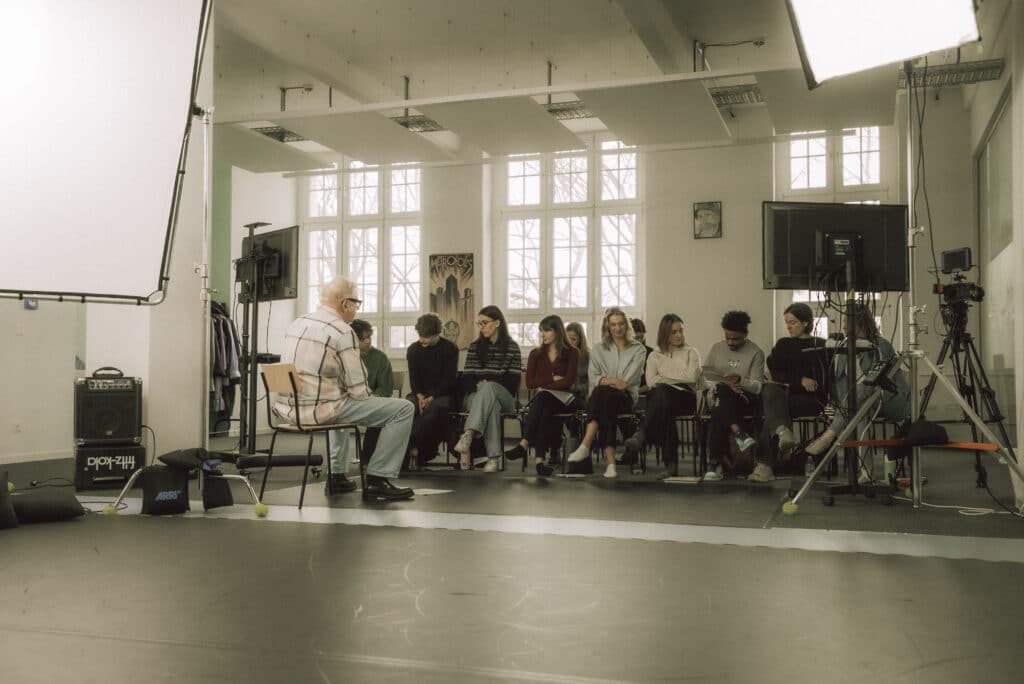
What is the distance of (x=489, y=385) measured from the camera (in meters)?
6.71

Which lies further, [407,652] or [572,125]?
[572,125]

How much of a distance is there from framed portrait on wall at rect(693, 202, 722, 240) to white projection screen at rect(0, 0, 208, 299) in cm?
815

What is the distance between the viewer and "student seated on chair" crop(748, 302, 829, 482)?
579 centimetres

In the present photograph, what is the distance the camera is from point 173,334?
6.30m

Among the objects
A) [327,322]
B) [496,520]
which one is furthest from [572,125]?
[496,520]

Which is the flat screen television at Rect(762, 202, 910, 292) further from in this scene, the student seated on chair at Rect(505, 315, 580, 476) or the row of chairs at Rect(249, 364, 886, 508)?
the student seated on chair at Rect(505, 315, 580, 476)

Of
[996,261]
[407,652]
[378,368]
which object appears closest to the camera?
[407,652]

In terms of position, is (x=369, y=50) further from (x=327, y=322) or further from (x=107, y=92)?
(x=107, y=92)

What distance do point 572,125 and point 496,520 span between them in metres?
8.00

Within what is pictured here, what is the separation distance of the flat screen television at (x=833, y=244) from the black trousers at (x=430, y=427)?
2850mm

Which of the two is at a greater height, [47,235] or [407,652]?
[47,235]

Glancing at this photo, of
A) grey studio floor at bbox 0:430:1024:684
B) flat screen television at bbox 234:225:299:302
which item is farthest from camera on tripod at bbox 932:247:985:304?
flat screen television at bbox 234:225:299:302

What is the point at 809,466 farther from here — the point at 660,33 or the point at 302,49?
the point at 302,49

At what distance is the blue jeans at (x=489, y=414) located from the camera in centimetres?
668
